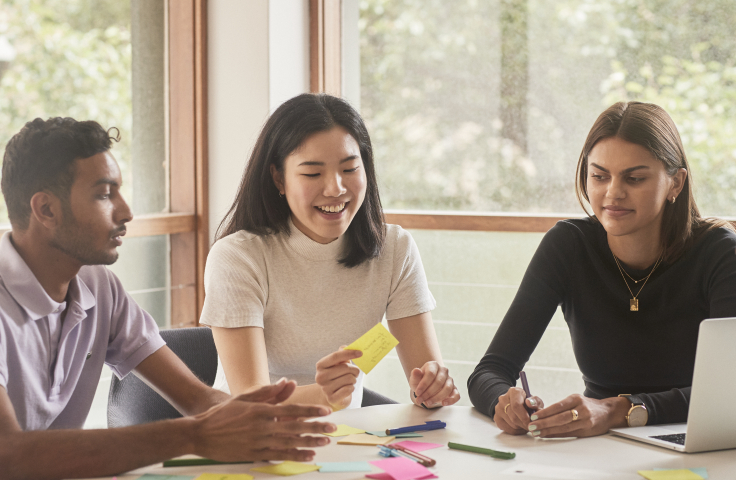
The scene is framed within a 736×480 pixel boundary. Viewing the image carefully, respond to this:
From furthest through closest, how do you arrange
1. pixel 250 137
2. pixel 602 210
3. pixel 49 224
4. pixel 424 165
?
pixel 424 165, pixel 250 137, pixel 602 210, pixel 49 224

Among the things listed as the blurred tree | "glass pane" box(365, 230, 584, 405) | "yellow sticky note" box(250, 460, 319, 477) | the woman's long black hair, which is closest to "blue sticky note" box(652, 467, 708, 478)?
"yellow sticky note" box(250, 460, 319, 477)

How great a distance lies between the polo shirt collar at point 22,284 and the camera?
1351 millimetres

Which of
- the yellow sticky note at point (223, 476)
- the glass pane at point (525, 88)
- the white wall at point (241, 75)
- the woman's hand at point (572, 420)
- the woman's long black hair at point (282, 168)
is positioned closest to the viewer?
the yellow sticky note at point (223, 476)

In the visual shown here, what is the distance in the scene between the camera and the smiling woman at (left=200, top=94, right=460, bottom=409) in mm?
1875

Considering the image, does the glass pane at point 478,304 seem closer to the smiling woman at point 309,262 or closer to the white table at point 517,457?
the smiling woman at point 309,262

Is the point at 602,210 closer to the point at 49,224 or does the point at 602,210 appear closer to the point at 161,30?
the point at 49,224

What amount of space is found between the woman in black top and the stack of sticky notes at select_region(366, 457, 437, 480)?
20.6 inches

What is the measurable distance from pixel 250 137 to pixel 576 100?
153cm

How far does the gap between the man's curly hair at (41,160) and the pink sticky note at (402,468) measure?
833 mm

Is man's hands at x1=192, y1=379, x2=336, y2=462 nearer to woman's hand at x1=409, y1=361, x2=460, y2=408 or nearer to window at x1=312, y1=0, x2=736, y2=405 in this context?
woman's hand at x1=409, y1=361, x2=460, y2=408

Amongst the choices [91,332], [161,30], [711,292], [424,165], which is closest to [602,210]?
[711,292]

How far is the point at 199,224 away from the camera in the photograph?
10.7 ft

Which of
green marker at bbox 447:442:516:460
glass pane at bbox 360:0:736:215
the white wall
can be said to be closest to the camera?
green marker at bbox 447:442:516:460

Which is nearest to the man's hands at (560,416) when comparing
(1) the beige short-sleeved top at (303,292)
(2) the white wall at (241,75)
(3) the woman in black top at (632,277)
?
(3) the woman in black top at (632,277)
